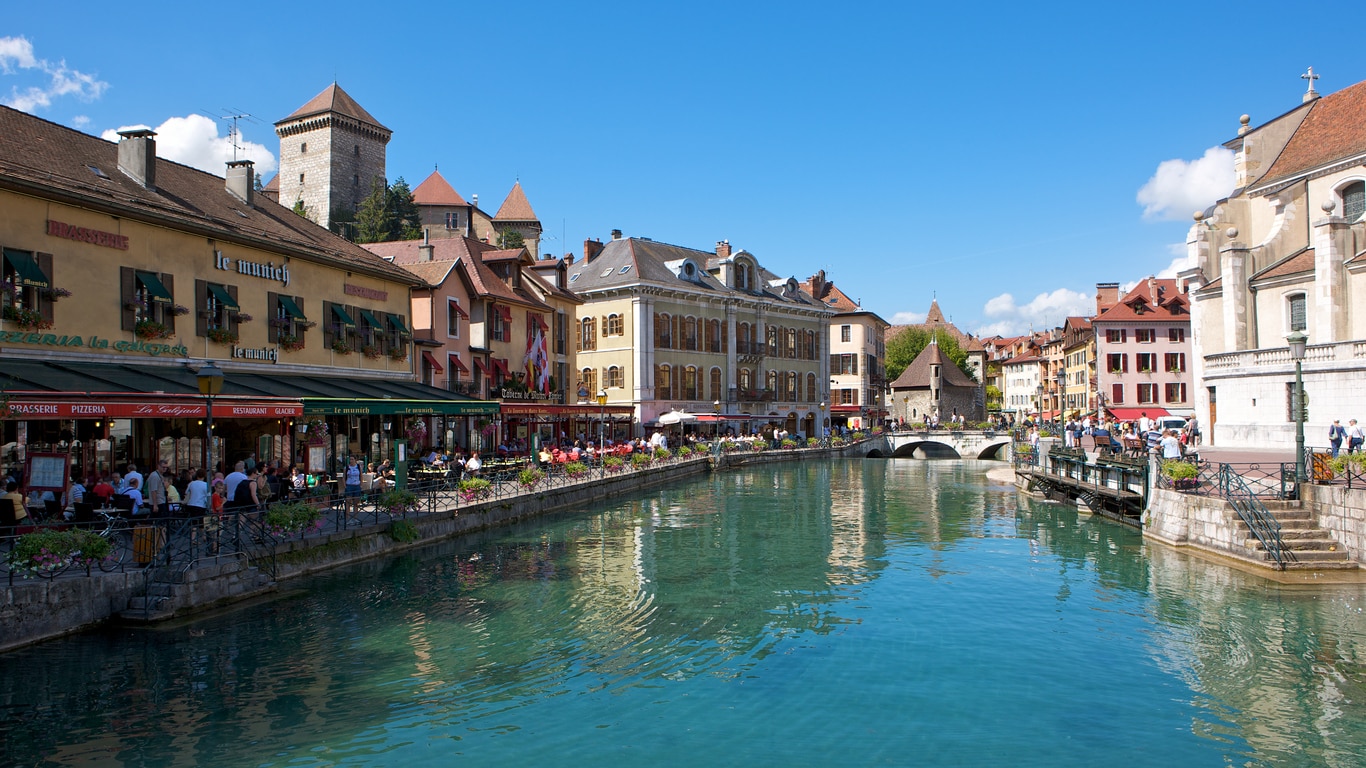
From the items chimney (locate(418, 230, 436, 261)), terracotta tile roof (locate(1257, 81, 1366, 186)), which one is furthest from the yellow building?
terracotta tile roof (locate(1257, 81, 1366, 186))

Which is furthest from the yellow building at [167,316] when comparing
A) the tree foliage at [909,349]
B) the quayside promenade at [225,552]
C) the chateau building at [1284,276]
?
the tree foliage at [909,349]

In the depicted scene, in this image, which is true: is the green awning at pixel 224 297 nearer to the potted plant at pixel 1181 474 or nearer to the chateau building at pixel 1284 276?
the potted plant at pixel 1181 474

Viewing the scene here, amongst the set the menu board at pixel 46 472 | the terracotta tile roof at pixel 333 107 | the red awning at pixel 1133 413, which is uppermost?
the terracotta tile roof at pixel 333 107

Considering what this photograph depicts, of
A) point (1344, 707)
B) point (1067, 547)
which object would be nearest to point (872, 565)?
point (1067, 547)

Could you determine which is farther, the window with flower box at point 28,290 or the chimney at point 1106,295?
the chimney at point 1106,295

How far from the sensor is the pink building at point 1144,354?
64438 millimetres

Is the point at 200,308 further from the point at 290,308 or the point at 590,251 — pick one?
the point at 590,251

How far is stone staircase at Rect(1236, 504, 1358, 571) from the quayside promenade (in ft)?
57.0

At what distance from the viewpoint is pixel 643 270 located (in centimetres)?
5494

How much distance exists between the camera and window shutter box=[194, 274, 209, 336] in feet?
72.3

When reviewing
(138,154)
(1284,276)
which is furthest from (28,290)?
(1284,276)

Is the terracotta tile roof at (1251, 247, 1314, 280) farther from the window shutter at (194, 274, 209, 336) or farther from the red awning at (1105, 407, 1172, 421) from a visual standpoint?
the window shutter at (194, 274, 209, 336)

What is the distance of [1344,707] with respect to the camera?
10.9 m

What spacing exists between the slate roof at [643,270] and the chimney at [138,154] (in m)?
32.1
